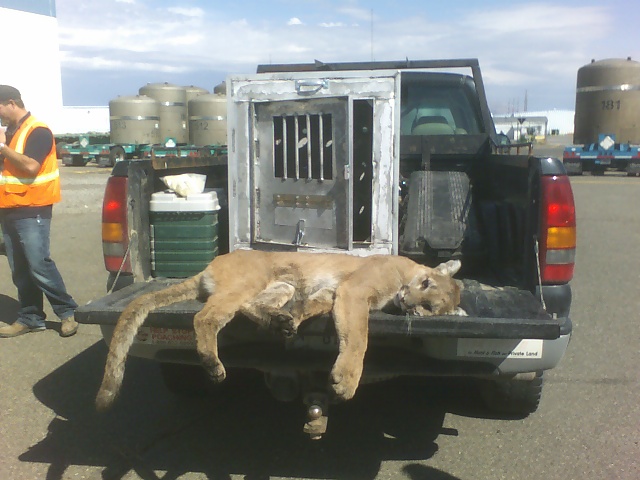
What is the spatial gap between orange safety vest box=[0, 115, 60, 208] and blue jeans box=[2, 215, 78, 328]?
0.49ft

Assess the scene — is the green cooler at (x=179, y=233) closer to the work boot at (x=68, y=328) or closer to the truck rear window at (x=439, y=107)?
the work boot at (x=68, y=328)

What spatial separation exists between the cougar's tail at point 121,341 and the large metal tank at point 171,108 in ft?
80.2

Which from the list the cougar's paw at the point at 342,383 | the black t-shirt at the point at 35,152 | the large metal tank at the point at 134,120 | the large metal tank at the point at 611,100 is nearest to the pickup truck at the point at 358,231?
the cougar's paw at the point at 342,383

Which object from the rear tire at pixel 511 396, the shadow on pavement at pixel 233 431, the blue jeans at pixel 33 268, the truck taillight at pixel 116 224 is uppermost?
the truck taillight at pixel 116 224

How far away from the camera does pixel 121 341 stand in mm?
3322

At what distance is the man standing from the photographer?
5.70m

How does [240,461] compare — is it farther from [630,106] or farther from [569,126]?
[569,126]

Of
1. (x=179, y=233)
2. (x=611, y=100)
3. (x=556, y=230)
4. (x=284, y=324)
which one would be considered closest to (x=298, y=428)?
(x=284, y=324)

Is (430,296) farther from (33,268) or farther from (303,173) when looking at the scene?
(33,268)

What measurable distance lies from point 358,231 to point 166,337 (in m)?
1.44

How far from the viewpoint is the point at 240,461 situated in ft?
12.6

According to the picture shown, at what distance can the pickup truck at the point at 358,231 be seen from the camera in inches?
136

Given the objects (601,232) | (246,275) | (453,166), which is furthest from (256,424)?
(601,232)

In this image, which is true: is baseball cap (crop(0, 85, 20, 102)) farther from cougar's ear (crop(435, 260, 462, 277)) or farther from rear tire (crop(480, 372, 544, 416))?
rear tire (crop(480, 372, 544, 416))
